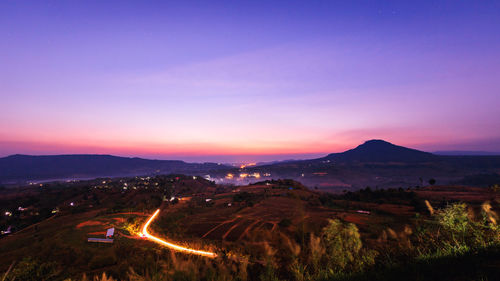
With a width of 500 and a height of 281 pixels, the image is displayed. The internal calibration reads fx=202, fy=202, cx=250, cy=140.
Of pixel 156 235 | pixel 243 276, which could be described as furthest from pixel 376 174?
pixel 243 276

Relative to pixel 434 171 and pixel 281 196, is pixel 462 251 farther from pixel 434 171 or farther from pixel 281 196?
pixel 434 171

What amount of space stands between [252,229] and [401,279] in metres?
24.6

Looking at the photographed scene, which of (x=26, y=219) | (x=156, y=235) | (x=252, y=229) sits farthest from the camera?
(x=26, y=219)

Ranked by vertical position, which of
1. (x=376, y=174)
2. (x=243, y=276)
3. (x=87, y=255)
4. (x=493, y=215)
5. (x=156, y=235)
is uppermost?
(x=493, y=215)

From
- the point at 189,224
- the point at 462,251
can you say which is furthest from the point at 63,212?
the point at 462,251

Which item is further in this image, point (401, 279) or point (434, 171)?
point (434, 171)

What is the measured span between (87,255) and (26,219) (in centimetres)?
4971

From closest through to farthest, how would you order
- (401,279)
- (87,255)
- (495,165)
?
1. (401,279)
2. (87,255)
3. (495,165)

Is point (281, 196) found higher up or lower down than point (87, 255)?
lower down

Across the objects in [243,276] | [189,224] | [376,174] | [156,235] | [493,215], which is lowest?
[376,174]

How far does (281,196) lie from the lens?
182 ft

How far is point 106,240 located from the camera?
1727 centimetres

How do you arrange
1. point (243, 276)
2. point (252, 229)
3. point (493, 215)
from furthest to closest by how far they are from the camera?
point (252, 229)
point (493, 215)
point (243, 276)

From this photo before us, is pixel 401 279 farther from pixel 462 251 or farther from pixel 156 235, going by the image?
pixel 156 235
